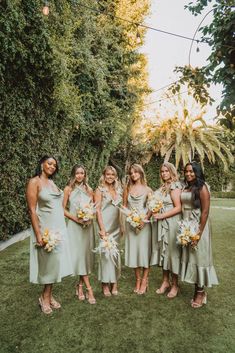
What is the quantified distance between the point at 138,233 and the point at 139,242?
13cm

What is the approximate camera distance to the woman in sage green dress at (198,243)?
3832mm

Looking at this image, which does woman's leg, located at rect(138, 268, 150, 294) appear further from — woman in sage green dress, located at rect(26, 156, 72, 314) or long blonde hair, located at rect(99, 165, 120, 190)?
long blonde hair, located at rect(99, 165, 120, 190)

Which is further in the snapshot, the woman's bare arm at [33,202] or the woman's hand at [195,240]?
the woman's hand at [195,240]

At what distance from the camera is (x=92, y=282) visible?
16.2 feet

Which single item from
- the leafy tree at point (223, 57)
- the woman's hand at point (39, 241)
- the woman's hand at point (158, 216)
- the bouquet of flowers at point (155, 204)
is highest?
the leafy tree at point (223, 57)

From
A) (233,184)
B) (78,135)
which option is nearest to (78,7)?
(78,135)

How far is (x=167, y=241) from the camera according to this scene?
4.43 meters

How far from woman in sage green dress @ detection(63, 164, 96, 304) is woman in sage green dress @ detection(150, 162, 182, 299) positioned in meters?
0.97

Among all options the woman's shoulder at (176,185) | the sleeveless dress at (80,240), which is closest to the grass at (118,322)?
the sleeveless dress at (80,240)

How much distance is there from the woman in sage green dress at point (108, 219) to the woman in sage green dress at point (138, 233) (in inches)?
6.6

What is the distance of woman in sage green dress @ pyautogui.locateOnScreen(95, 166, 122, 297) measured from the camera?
4.26 metres

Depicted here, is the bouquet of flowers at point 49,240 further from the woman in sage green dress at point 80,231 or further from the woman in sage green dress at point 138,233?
the woman in sage green dress at point 138,233

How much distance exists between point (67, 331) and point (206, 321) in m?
1.63

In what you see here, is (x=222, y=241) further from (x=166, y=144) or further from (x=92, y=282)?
(x=166, y=144)
